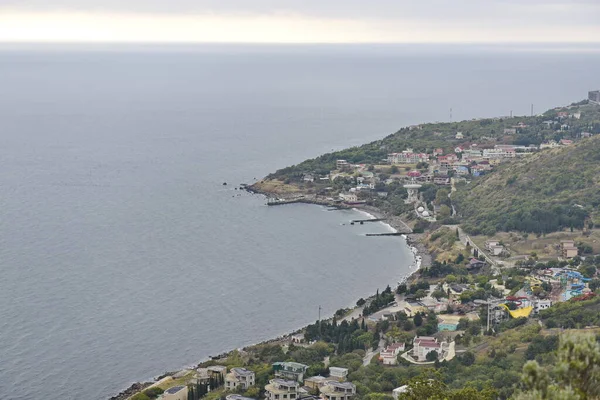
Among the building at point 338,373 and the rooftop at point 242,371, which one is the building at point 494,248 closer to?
the building at point 338,373

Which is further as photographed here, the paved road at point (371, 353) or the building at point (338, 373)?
the paved road at point (371, 353)

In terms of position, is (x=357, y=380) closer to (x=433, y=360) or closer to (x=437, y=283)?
(x=433, y=360)

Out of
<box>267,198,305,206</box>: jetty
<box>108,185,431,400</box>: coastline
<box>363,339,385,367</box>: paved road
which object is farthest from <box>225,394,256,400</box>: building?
<box>267,198,305,206</box>: jetty

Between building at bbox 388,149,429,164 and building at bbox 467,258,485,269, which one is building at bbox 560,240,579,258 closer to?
building at bbox 467,258,485,269

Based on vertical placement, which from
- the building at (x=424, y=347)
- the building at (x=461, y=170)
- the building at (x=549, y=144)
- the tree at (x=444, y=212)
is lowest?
the building at (x=424, y=347)

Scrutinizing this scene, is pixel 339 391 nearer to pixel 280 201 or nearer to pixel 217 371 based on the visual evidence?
pixel 217 371

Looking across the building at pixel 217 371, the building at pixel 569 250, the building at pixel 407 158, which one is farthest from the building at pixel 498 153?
the building at pixel 217 371
